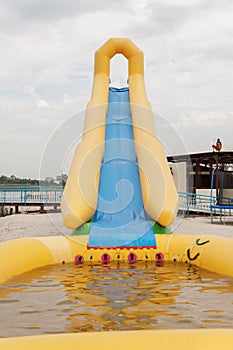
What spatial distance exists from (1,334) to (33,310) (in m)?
0.56

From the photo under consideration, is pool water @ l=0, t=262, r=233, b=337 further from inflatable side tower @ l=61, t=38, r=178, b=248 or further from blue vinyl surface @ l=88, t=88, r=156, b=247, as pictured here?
inflatable side tower @ l=61, t=38, r=178, b=248

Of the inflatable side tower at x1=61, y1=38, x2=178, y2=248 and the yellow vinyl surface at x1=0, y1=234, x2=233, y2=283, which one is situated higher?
the inflatable side tower at x1=61, y1=38, x2=178, y2=248

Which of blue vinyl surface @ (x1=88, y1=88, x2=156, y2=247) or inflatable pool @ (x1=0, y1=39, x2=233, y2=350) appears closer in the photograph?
inflatable pool @ (x1=0, y1=39, x2=233, y2=350)

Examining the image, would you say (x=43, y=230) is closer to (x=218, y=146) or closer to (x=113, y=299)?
(x=113, y=299)

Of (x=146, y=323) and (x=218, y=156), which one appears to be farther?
(x=218, y=156)

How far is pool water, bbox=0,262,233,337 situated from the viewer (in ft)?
9.34

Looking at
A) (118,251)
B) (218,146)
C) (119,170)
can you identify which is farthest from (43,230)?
(218,146)

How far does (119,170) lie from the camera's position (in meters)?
6.53

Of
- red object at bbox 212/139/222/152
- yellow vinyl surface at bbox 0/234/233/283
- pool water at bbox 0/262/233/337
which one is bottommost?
pool water at bbox 0/262/233/337

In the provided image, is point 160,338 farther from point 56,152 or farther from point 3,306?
point 56,152

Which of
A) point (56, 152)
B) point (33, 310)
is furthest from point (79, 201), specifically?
point (33, 310)

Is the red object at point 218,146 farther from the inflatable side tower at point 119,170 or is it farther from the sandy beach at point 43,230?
the inflatable side tower at point 119,170

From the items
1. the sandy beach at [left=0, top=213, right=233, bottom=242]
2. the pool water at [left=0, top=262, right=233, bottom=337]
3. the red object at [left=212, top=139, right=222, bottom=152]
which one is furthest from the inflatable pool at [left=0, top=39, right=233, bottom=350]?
the red object at [left=212, top=139, right=222, bottom=152]

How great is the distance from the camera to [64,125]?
6.15m
